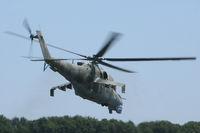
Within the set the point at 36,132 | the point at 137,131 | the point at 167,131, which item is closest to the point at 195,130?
the point at 167,131

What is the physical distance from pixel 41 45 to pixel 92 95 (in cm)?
833

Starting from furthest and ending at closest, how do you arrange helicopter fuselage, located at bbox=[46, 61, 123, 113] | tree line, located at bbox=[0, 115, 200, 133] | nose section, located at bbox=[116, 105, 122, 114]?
tree line, located at bbox=[0, 115, 200, 133], nose section, located at bbox=[116, 105, 122, 114], helicopter fuselage, located at bbox=[46, 61, 123, 113]

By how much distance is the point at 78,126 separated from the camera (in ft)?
570

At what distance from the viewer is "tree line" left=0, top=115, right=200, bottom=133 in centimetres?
15925

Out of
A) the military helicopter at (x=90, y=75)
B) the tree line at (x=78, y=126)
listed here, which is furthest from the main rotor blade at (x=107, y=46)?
the tree line at (x=78, y=126)

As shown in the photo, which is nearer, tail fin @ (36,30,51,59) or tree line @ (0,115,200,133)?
tail fin @ (36,30,51,59)

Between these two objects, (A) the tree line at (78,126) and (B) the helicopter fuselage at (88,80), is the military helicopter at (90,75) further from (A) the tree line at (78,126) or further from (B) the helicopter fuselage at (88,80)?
(A) the tree line at (78,126)

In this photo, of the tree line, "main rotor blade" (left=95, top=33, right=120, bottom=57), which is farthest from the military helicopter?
the tree line

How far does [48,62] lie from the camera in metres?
72.3

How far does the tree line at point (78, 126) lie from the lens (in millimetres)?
159250

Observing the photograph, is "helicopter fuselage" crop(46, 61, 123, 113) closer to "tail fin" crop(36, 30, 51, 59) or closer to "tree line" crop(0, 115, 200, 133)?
"tail fin" crop(36, 30, 51, 59)

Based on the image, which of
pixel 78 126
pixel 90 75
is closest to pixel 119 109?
pixel 90 75

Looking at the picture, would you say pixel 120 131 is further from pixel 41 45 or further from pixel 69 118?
pixel 41 45

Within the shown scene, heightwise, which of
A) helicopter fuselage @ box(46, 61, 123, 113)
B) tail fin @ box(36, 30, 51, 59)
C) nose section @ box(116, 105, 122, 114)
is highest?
tail fin @ box(36, 30, 51, 59)
